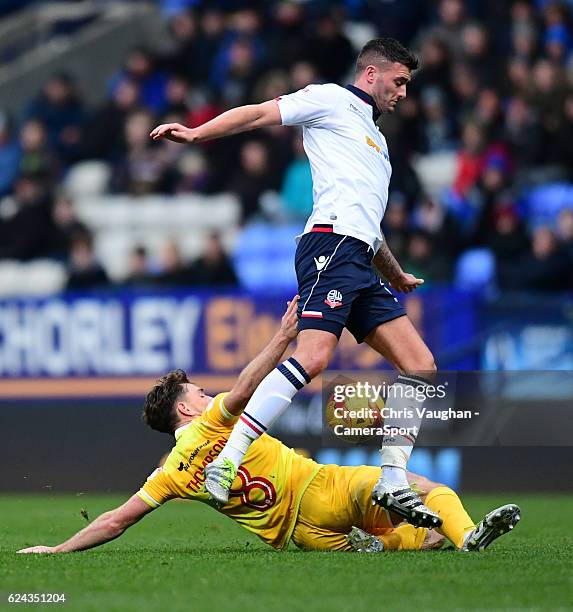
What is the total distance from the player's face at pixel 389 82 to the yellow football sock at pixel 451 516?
1900 millimetres

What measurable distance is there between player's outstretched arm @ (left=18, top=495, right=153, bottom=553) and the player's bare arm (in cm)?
174

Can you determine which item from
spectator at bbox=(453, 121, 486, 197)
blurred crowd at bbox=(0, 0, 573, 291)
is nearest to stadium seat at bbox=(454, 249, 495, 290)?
blurred crowd at bbox=(0, 0, 573, 291)

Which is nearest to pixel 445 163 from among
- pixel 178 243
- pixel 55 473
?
pixel 178 243

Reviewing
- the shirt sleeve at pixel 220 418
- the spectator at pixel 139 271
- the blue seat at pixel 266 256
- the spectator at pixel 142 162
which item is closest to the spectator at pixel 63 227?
the spectator at pixel 142 162

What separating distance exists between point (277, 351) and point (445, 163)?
788 cm

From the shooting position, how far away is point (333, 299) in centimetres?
642

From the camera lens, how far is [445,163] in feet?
46.4

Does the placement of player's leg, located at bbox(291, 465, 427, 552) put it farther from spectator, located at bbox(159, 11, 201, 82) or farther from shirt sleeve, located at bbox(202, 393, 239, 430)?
spectator, located at bbox(159, 11, 201, 82)

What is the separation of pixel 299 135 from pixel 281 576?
9.13 m

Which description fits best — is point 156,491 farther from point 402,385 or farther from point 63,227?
point 63,227

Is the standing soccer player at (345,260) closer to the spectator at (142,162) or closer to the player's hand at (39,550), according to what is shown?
the player's hand at (39,550)

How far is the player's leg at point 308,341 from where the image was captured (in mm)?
6305

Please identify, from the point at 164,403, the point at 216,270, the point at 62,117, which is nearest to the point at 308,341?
the point at 164,403

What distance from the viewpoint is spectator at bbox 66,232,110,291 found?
13578 mm
